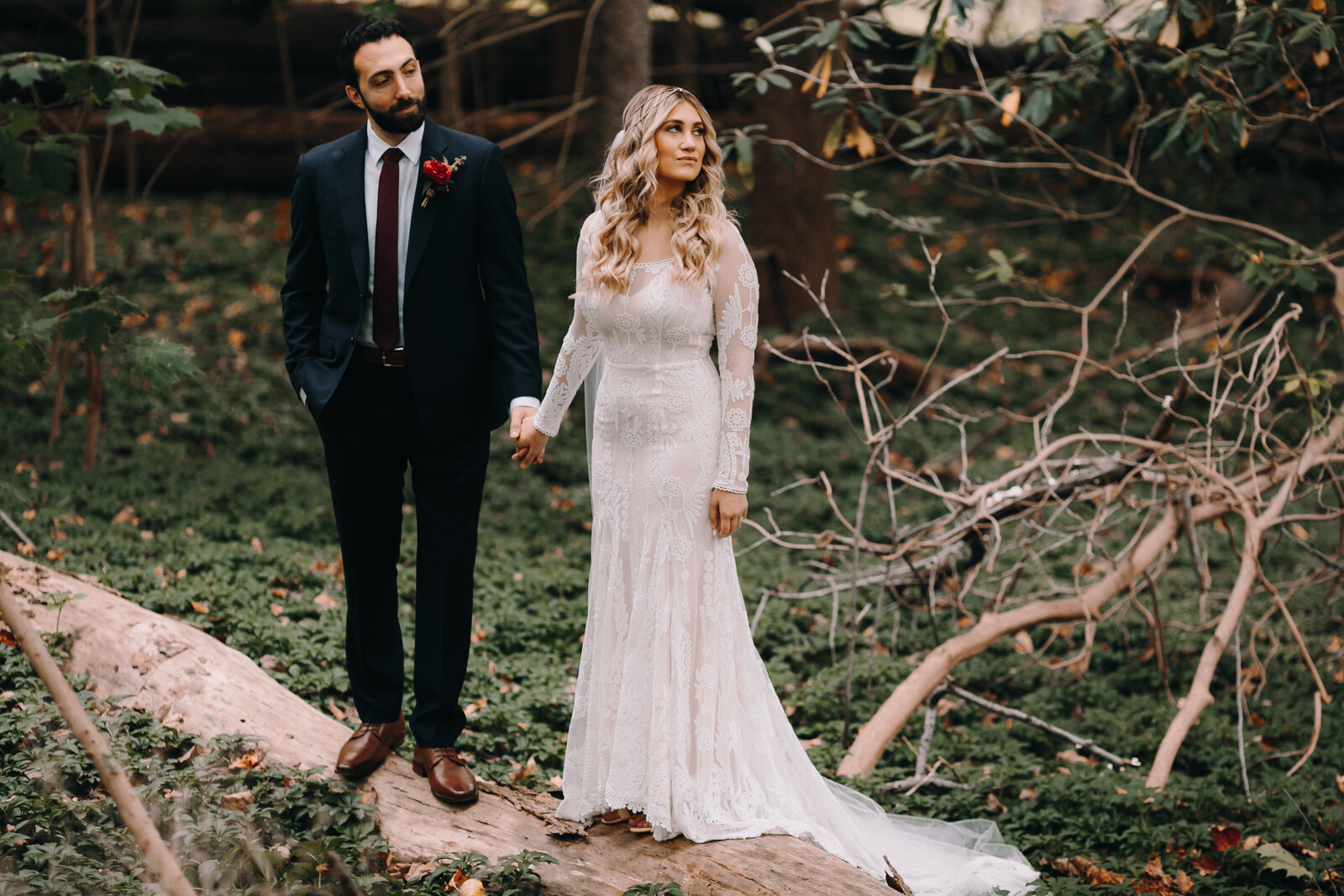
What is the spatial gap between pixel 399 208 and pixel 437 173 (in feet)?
0.57

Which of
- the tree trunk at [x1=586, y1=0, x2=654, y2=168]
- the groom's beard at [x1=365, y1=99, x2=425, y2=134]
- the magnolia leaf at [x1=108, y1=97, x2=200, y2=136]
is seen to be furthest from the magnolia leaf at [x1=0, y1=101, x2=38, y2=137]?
the tree trunk at [x1=586, y1=0, x2=654, y2=168]

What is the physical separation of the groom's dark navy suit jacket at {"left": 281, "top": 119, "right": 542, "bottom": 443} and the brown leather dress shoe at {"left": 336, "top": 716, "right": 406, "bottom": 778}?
0.99 meters

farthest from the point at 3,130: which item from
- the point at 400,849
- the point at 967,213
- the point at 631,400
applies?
the point at 967,213

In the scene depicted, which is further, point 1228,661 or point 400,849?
point 1228,661

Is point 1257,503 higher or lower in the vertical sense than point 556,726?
higher

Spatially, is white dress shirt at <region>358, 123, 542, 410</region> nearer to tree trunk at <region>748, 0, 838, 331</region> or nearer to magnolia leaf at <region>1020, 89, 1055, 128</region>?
magnolia leaf at <region>1020, 89, 1055, 128</region>

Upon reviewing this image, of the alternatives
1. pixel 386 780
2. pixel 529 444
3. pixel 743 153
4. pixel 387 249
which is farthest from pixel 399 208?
pixel 743 153

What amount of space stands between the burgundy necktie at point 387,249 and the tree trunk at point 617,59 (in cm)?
440

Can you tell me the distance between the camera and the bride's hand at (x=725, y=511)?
318 centimetres

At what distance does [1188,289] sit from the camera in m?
11.7

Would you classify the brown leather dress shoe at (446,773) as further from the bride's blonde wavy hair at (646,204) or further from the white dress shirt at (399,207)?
the bride's blonde wavy hair at (646,204)

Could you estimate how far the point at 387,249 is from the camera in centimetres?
319

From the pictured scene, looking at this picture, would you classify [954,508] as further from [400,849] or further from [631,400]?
[400,849]

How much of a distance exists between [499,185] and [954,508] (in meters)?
2.71
